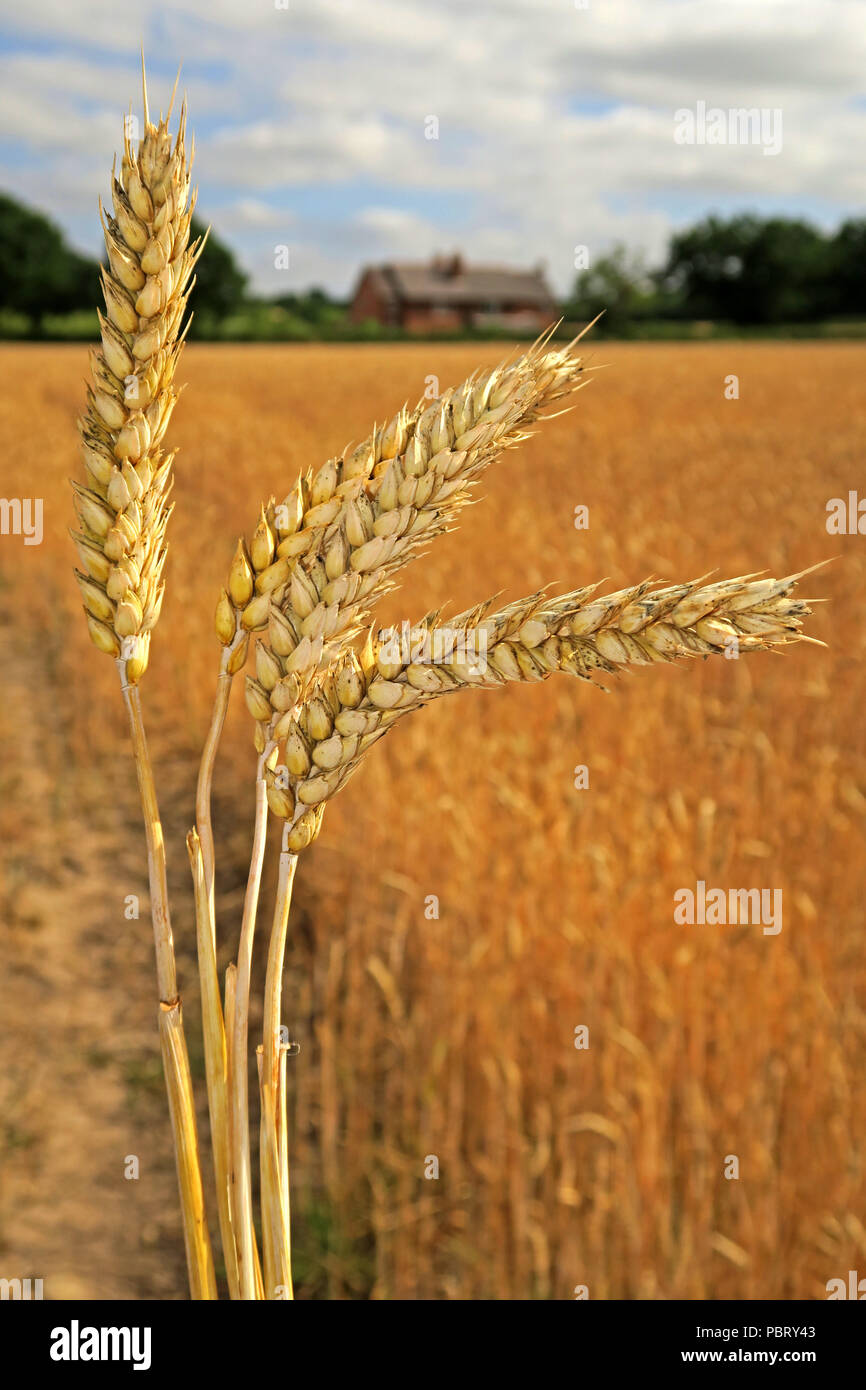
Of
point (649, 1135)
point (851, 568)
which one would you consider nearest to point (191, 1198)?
point (649, 1135)

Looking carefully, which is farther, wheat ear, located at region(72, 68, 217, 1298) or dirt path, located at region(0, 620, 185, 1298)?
dirt path, located at region(0, 620, 185, 1298)

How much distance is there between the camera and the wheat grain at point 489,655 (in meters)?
0.46

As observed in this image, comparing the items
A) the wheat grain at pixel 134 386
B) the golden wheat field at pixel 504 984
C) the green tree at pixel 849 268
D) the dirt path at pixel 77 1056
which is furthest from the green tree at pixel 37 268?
the wheat grain at pixel 134 386

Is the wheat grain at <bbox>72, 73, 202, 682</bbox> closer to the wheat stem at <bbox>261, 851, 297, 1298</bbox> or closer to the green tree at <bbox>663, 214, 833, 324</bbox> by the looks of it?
the wheat stem at <bbox>261, 851, 297, 1298</bbox>

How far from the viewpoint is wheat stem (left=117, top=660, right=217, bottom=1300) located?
511mm

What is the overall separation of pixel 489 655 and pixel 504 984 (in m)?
2.45

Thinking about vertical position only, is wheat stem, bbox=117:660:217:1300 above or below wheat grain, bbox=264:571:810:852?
below

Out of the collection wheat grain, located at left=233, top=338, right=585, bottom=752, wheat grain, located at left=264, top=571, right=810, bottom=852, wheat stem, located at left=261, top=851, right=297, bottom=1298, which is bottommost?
wheat stem, located at left=261, top=851, right=297, bottom=1298

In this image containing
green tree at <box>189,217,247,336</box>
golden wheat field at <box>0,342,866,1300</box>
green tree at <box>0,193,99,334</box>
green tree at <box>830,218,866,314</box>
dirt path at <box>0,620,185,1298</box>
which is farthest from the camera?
green tree at <box>830,218,866,314</box>

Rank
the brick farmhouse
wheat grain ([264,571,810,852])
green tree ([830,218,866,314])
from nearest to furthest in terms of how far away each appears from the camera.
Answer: wheat grain ([264,571,810,852]) < green tree ([830,218,866,314]) < the brick farmhouse

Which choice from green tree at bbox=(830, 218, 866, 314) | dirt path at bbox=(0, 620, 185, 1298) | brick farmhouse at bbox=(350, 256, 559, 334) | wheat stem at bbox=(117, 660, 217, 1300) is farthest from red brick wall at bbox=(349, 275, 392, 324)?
wheat stem at bbox=(117, 660, 217, 1300)

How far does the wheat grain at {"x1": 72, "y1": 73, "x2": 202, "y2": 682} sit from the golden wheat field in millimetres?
2126

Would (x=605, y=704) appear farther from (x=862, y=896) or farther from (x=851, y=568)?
(x=851, y=568)
